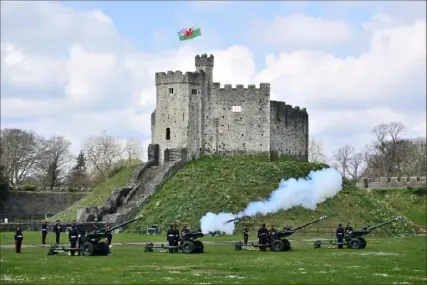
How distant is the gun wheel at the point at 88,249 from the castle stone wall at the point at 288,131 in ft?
145

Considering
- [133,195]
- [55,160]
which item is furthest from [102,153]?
[133,195]

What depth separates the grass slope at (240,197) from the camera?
75188 millimetres

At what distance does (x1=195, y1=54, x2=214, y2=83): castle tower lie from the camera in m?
89.7

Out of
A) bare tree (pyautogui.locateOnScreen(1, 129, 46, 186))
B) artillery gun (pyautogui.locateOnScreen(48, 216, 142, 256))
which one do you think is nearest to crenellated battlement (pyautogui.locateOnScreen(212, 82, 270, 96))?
artillery gun (pyautogui.locateOnScreen(48, 216, 142, 256))

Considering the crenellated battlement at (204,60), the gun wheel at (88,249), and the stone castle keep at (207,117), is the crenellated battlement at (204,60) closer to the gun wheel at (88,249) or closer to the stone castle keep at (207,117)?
the stone castle keep at (207,117)

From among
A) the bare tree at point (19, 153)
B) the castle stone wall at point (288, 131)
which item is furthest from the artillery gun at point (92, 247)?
the bare tree at point (19, 153)

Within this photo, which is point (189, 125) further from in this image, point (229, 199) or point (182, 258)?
point (182, 258)

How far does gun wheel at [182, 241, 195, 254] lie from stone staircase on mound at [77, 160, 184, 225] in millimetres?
26627

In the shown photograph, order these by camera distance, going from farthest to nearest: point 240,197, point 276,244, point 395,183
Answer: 1. point 395,183
2. point 240,197
3. point 276,244

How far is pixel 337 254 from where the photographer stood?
49.5 m

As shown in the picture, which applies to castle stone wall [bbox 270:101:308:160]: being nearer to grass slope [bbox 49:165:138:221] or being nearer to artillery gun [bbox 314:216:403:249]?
grass slope [bbox 49:165:138:221]

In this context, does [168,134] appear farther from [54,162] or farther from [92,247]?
[54,162]

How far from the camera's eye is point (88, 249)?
4725 cm

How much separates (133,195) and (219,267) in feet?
147
